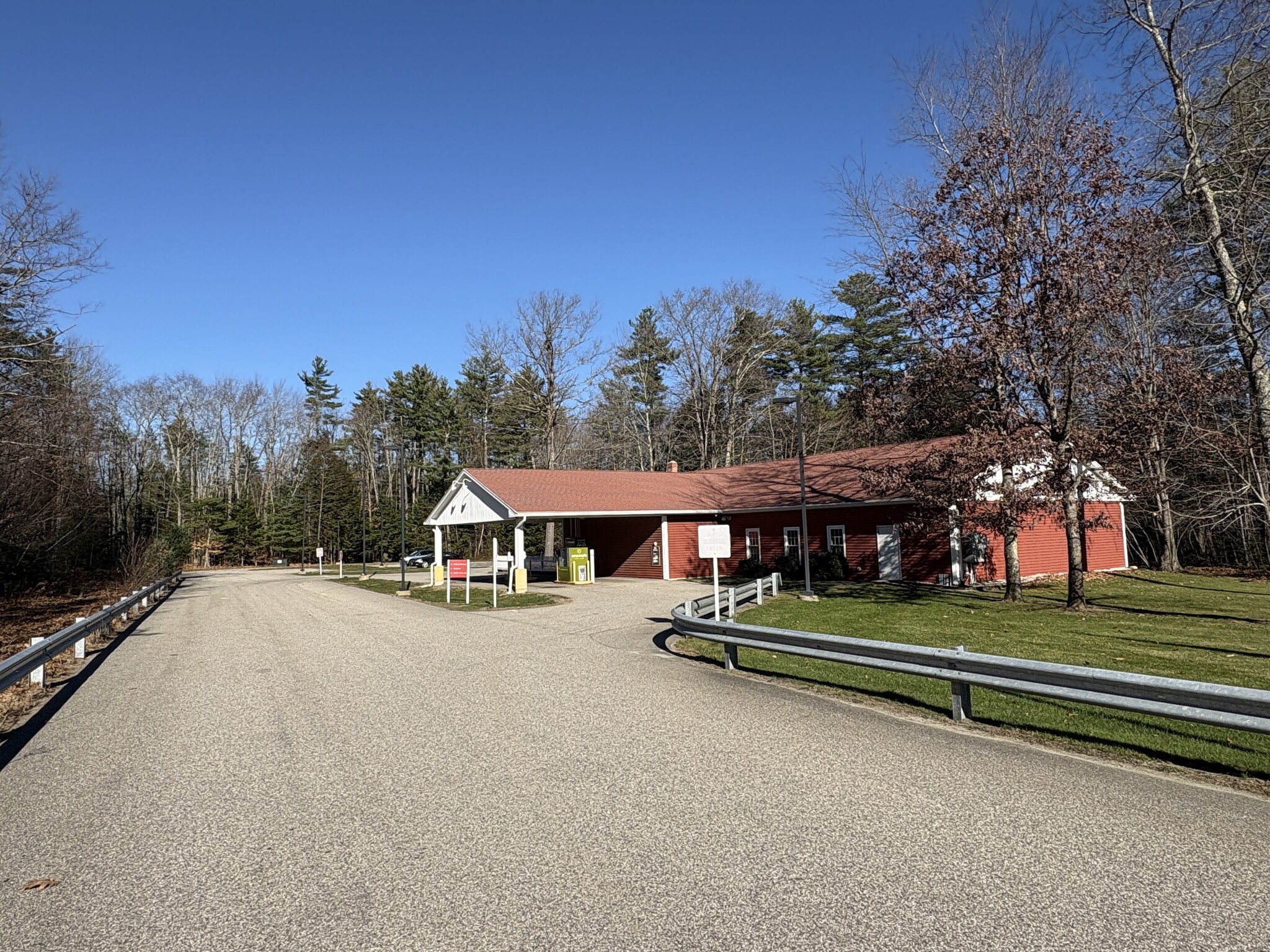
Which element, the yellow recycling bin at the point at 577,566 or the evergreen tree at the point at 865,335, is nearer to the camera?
the yellow recycling bin at the point at 577,566

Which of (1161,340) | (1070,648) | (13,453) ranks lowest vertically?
(1070,648)

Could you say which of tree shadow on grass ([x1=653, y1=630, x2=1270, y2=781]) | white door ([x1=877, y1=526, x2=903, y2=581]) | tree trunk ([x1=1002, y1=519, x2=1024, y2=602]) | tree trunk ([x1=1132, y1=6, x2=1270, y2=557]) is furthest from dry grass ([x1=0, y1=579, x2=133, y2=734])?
white door ([x1=877, y1=526, x2=903, y2=581])

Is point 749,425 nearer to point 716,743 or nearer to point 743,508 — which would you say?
point 743,508

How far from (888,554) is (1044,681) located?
1961 centimetres

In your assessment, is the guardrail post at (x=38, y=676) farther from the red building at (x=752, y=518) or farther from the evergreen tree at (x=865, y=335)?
the evergreen tree at (x=865, y=335)

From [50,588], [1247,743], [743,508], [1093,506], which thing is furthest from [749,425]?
[1247,743]

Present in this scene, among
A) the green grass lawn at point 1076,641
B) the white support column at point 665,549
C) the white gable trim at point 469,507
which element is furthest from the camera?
the white support column at point 665,549

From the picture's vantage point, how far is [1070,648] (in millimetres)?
11602

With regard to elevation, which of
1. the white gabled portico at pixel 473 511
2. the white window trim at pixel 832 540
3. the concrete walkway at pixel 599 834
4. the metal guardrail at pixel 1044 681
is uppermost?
the white gabled portico at pixel 473 511

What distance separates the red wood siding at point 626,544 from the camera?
105 ft

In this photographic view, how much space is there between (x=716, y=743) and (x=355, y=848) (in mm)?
3114

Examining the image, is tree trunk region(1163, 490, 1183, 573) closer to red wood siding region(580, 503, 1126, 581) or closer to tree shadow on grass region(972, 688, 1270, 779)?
red wood siding region(580, 503, 1126, 581)

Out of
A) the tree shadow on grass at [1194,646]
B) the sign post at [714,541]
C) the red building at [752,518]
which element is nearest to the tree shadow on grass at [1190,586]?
the red building at [752,518]

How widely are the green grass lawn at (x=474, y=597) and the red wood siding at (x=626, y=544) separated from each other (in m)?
6.72
